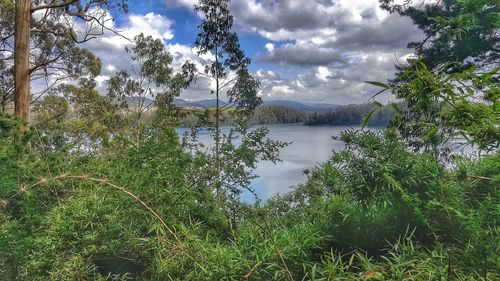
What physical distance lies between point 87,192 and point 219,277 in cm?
96

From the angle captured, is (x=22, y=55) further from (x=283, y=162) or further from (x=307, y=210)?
(x=307, y=210)

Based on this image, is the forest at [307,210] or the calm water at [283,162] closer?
the forest at [307,210]

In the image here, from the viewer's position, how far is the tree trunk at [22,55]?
6477 mm

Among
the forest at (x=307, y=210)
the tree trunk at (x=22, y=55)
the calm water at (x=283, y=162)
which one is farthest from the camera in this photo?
the tree trunk at (x=22, y=55)

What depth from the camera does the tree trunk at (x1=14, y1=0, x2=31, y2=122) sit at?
255 inches

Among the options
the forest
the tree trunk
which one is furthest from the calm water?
the tree trunk

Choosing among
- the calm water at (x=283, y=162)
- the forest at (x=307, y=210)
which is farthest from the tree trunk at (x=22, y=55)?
the forest at (x=307, y=210)

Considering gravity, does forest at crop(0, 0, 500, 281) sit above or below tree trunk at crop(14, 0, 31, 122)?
below

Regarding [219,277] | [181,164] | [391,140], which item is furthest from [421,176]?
[181,164]

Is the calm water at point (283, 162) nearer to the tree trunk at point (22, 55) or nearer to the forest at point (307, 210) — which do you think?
the forest at point (307, 210)

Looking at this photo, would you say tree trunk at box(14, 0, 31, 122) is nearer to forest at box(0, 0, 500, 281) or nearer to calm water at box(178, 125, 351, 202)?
calm water at box(178, 125, 351, 202)

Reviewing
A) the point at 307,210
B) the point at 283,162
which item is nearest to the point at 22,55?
the point at 283,162

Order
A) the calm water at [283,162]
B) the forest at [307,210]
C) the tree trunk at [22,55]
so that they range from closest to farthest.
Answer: the forest at [307,210] < the calm water at [283,162] < the tree trunk at [22,55]

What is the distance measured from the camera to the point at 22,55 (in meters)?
6.55
